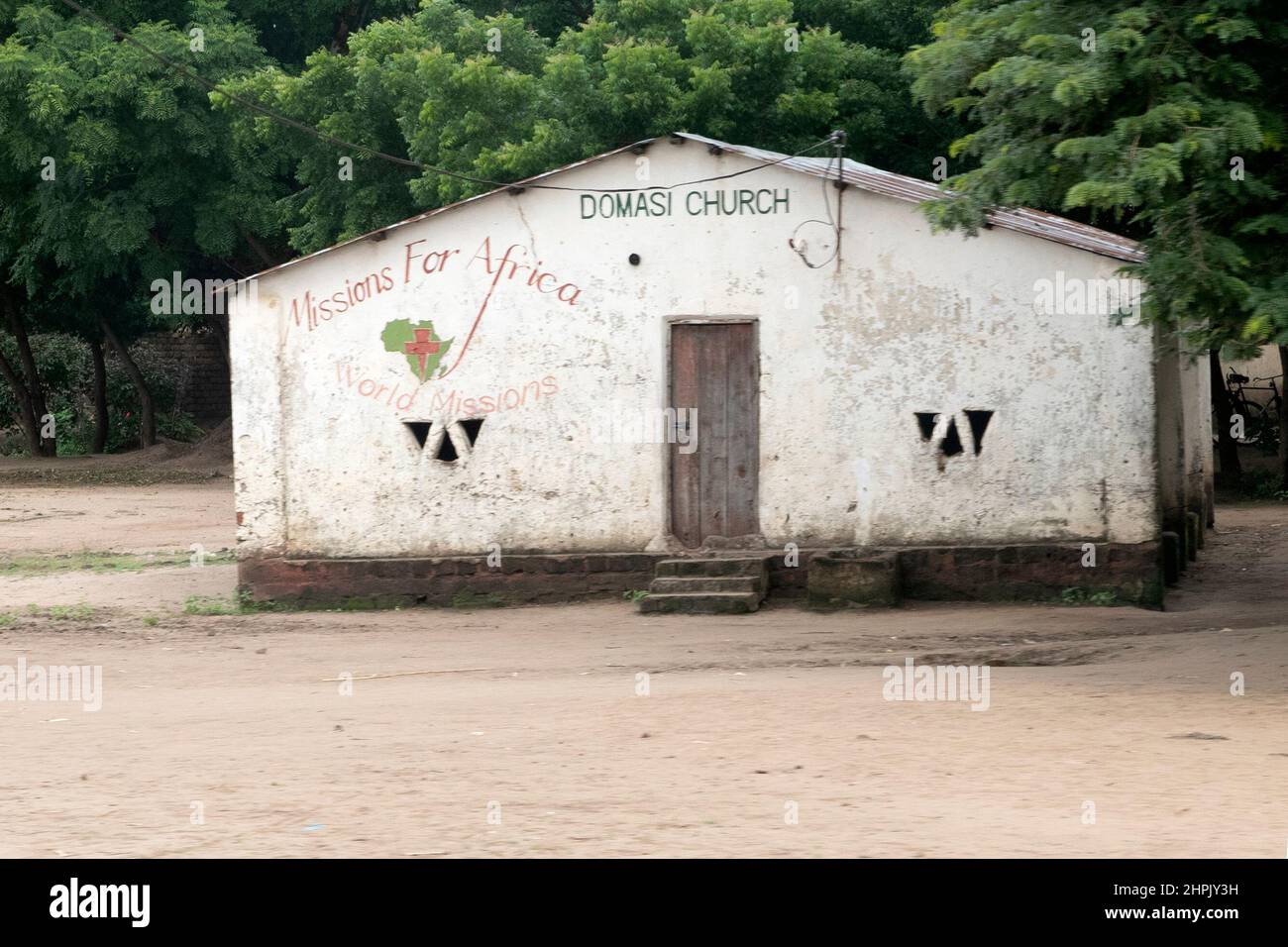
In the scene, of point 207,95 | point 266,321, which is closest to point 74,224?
point 207,95

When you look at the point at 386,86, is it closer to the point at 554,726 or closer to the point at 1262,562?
the point at 1262,562

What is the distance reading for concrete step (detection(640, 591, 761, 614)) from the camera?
12750 mm

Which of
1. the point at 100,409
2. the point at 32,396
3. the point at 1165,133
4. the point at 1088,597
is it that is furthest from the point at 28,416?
the point at 1165,133

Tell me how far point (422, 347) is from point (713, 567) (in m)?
3.20

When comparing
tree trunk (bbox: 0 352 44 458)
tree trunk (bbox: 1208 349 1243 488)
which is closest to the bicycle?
tree trunk (bbox: 1208 349 1243 488)

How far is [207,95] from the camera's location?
24734 mm

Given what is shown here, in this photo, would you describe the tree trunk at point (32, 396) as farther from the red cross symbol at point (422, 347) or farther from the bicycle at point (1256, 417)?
the bicycle at point (1256, 417)

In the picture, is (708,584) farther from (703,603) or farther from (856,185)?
(856,185)

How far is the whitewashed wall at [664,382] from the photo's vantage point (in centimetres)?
1277

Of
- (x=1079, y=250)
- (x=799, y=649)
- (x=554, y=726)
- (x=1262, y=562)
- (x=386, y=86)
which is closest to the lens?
(x=554, y=726)

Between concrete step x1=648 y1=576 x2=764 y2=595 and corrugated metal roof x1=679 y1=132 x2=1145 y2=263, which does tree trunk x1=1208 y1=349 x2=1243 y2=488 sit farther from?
concrete step x1=648 y1=576 x2=764 y2=595

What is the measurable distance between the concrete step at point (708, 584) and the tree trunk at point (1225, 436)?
39.7 ft

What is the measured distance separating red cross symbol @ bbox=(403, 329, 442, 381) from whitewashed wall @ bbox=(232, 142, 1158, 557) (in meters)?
→ 0.16

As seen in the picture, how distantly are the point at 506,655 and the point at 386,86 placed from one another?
43.9 feet
